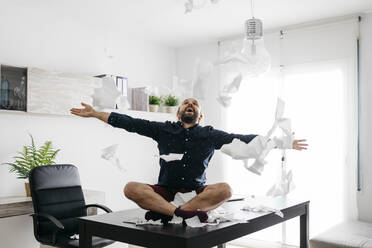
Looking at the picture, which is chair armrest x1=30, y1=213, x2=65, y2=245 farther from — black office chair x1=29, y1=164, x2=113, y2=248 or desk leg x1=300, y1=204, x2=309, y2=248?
desk leg x1=300, y1=204, x2=309, y2=248

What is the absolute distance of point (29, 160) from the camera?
11.3 ft

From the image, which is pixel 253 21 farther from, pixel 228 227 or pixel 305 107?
pixel 305 107

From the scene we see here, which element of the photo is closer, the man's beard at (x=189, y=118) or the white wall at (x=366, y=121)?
the man's beard at (x=189, y=118)

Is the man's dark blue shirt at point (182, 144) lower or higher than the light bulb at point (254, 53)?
lower

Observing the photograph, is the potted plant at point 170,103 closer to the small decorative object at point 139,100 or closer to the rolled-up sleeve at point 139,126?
the small decorative object at point 139,100

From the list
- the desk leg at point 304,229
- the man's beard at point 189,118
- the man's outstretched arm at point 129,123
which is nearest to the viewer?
the man's outstretched arm at point 129,123

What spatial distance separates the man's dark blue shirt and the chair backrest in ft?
4.13

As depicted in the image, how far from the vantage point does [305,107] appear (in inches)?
172

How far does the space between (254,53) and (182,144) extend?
64 centimetres

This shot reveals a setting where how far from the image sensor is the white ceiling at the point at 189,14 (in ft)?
12.1

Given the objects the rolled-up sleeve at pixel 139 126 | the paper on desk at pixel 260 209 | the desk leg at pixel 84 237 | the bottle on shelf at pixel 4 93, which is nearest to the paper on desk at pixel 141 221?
the desk leg at pixel 84 237

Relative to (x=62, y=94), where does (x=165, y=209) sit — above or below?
below

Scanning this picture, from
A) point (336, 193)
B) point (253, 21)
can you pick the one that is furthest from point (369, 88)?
point (253, 21)

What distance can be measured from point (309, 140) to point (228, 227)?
248cm
